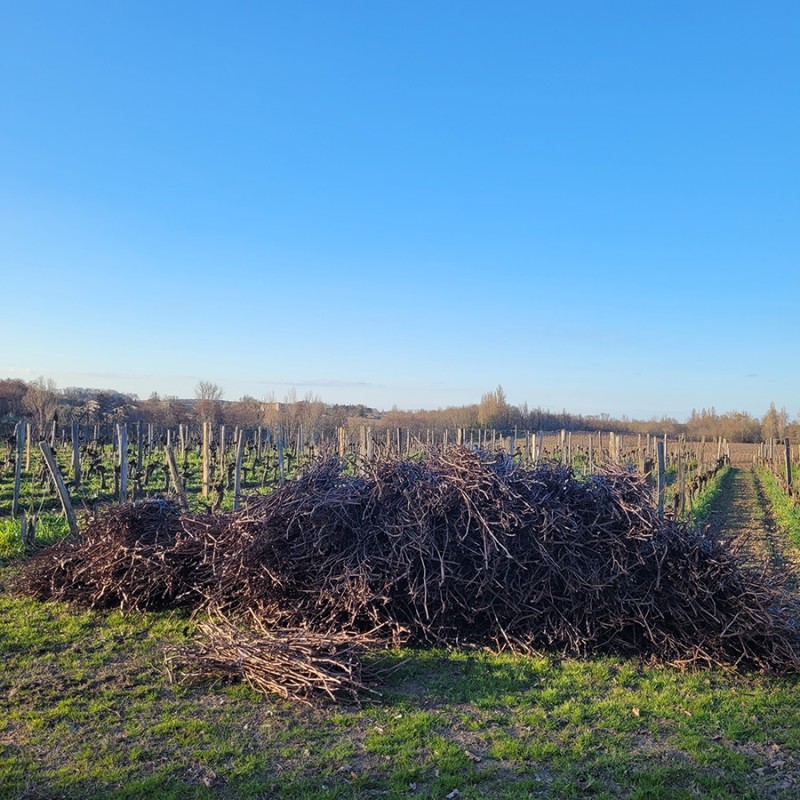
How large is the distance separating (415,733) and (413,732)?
0.06 feet

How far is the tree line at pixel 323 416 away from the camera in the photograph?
42.1 meters

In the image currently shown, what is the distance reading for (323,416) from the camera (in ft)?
172

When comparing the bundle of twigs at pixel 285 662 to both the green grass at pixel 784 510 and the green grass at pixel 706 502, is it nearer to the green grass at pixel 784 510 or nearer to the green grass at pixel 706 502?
the green grass at pixel 706 502

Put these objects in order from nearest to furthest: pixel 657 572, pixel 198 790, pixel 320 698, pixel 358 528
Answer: pixel 198 790
pixel 320 698
pixel 657 572
pixel 358 528

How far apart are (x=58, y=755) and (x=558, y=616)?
13.3 feet

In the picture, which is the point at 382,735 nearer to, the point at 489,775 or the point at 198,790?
the point at 489,775

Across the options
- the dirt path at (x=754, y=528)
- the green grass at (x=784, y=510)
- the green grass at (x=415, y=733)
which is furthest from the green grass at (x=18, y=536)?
the green grass at (x=784, y=510)

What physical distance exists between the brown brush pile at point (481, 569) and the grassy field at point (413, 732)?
1.01 feet

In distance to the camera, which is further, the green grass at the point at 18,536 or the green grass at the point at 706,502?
the green grass at the point at 706,502

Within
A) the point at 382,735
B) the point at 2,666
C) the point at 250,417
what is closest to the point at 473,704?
the point at 382,735

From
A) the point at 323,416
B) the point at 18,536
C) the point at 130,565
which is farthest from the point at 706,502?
the point at 323,416

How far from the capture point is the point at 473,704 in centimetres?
470

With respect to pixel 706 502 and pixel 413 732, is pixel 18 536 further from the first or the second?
pixel 706 502

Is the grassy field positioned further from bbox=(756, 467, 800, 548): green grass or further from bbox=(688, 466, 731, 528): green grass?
bbox=(756, 467, 800, 548): green grass
